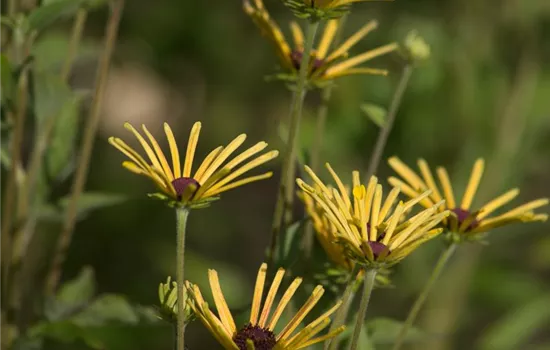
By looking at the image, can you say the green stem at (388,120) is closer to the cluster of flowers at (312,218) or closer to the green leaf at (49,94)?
the cluster of flowers at (312,218)

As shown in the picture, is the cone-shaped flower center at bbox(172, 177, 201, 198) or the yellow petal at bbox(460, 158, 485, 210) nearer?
the cone-shaped flower center at bbox(172, 177, 201, 198)

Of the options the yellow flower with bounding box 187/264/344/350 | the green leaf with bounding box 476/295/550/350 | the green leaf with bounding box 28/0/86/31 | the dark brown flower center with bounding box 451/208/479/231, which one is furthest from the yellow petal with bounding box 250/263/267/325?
the green leaf with bounding box 476/295/550/350

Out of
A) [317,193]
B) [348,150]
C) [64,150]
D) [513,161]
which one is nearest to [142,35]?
[348,150]

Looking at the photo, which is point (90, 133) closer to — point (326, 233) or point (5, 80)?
point (5, 80)

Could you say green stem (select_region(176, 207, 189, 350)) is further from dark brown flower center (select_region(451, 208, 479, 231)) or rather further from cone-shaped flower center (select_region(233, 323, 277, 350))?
dark brown flower center (select_region(451, 208, 479, 231))

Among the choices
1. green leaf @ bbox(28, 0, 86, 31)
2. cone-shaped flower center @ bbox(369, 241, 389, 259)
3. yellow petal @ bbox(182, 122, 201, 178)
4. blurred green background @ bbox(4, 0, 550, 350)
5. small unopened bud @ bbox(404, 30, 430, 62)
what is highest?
blurred green background @ bbox(4, 0, 550, 350)

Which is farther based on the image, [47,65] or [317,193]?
[47,65]

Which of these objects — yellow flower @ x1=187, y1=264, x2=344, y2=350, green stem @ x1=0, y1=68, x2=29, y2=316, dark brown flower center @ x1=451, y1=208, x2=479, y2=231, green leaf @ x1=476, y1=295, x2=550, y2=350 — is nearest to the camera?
yellow flower @ x1=187, y1=264, x2=344, y2=350

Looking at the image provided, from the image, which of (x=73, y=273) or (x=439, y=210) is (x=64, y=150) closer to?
(x=439, y=210)
